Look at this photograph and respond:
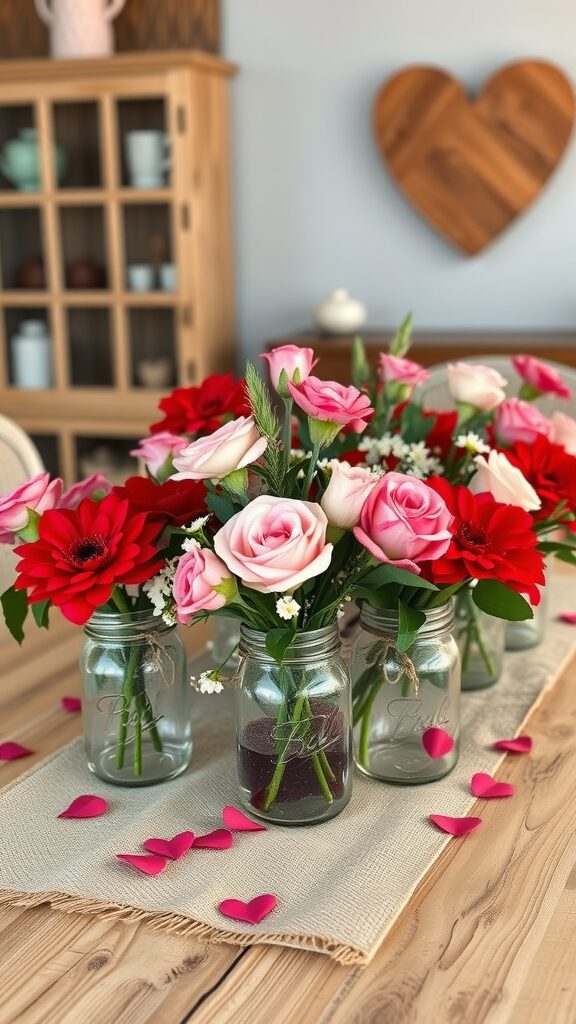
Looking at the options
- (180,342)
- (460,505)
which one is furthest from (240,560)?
(180,342)

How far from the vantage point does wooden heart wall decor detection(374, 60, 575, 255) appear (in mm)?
3115

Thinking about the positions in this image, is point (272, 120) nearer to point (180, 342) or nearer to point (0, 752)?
point (180, 342)

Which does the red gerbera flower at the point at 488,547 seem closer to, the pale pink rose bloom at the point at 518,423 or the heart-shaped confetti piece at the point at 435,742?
the heart-shaped confetti piece at the point at 435,742

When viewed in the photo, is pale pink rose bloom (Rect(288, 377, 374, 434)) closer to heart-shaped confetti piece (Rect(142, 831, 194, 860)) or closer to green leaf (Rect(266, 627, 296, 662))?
green leaf (Rect(266, 627, 296, 662))

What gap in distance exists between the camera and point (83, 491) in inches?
45.2

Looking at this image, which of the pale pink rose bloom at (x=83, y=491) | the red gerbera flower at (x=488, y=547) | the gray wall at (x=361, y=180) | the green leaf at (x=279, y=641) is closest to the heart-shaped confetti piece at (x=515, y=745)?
the red gerbera flower at (x=488, y=547)

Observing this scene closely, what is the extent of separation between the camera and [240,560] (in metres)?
0.85

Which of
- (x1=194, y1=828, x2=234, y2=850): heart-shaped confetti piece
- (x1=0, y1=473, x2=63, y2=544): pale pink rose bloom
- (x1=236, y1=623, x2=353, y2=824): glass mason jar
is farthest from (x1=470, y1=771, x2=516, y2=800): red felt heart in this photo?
(x1=0, y1=473, x2=63, y2=544): pale pink rose bloom

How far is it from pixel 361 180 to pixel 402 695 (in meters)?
2.61

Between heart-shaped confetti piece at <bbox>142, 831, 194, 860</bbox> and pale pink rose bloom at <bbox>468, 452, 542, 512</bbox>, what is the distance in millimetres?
400

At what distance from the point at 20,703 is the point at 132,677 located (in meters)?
0.29

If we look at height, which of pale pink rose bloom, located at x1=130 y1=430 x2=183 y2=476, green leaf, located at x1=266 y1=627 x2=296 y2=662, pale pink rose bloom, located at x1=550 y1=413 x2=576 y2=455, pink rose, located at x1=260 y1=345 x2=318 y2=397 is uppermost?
pink rose, located at x1=260 y1=345 x2=318 y2=397

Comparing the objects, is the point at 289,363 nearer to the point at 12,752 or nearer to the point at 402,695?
the point at 402,695

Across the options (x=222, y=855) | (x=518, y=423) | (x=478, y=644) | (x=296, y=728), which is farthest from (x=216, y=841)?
(x=518, y=423)
